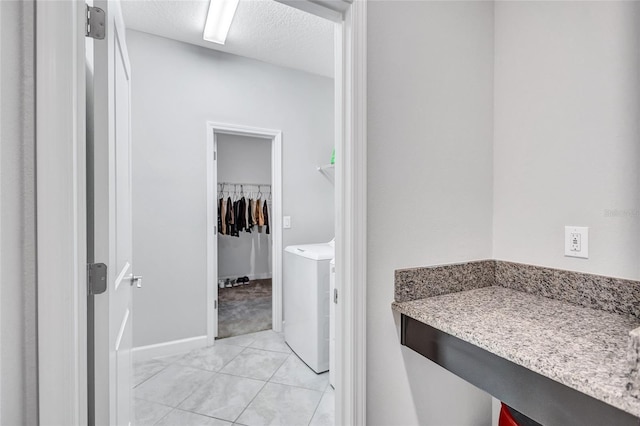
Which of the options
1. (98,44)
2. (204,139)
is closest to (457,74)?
(98,44)

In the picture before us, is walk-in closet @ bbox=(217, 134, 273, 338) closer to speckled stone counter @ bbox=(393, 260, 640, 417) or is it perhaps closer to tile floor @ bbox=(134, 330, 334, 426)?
tile floor @ bbox=(134, 330, 334, 426)

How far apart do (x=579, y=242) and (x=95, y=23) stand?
1.71 m

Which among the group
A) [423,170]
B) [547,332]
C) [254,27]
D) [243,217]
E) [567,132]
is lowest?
[547,332]

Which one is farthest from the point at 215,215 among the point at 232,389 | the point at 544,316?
the point at 544,316

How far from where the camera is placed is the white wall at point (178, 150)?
2.53m

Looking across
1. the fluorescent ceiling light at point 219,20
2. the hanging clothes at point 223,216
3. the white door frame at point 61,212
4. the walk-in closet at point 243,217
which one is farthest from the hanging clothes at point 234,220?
the white door frame at point 61,212

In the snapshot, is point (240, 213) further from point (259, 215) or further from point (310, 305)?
point (310, 305)

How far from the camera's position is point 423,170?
4.10 ft

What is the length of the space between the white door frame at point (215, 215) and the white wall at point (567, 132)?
209cm

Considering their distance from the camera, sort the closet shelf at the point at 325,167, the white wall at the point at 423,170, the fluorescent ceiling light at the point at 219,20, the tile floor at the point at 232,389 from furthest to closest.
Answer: the closet shelf at the point at 325,167 → the fluorescent ceiling light at the point at 219,20 → the tile floor at the point at 232,389 → the white wall at the point at 423,170

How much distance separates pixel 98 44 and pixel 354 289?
1076 mm

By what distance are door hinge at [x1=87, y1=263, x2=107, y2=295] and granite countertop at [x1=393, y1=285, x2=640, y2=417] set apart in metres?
0.95

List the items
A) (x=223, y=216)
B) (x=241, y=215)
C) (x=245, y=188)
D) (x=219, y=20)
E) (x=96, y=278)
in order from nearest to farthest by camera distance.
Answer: (x=96, y=278) → (x=219, y=20) → (x=223, y=216) → (x=241, y=215) → (x=245, y=188)

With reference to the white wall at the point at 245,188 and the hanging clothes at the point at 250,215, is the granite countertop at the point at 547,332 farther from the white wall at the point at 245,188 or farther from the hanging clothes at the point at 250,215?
the white wall at the point at 245,188
